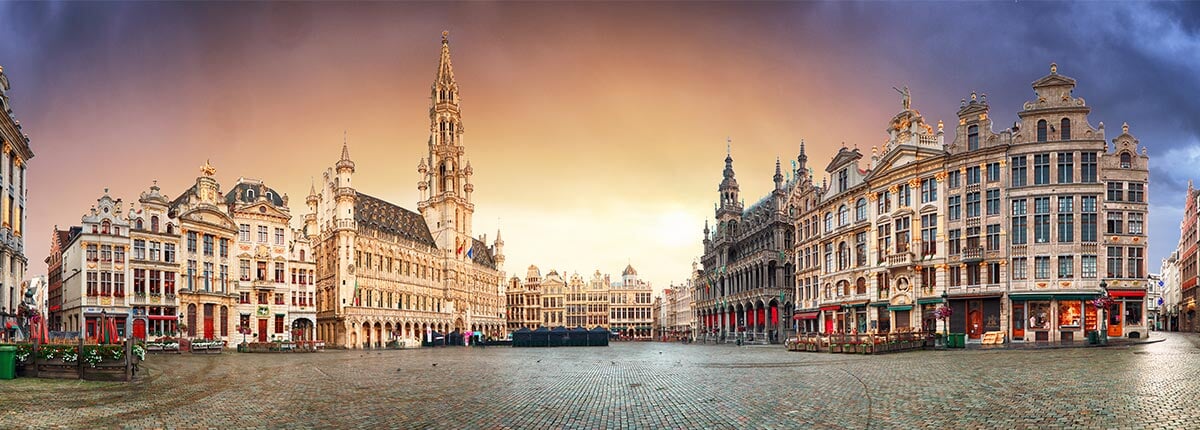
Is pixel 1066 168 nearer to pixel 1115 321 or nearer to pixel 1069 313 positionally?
pixel 1069 313

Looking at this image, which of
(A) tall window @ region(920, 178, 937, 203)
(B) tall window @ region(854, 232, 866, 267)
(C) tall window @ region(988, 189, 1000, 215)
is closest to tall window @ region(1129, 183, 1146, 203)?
(C) tall window @ region(988, 189, 1000, 215)

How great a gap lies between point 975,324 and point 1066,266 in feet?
22.6

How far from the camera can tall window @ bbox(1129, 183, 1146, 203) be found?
Answer: 161ft

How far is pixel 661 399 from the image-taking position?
64.7 feet

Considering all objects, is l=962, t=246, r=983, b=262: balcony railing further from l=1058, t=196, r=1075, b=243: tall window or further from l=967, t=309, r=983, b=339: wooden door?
l=1058, t=196, r=1075, b=243: tall window

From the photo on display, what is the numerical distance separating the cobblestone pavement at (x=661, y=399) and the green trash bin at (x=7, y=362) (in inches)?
26.9

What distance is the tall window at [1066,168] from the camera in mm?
49438

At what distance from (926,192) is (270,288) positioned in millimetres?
57348

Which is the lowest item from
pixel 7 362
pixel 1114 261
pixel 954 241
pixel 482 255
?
pixel 7 362

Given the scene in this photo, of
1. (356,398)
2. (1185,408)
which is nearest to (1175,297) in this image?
(1185,408)

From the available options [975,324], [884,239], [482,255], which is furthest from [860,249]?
[482,255]

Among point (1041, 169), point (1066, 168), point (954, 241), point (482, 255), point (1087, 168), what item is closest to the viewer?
point (1087, 168)

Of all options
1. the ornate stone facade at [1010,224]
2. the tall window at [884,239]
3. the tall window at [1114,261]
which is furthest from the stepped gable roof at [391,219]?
the tall window at [1114,261]

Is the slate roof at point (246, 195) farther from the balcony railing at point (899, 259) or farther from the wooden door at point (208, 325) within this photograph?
the balcony railing at point (899, 259)
